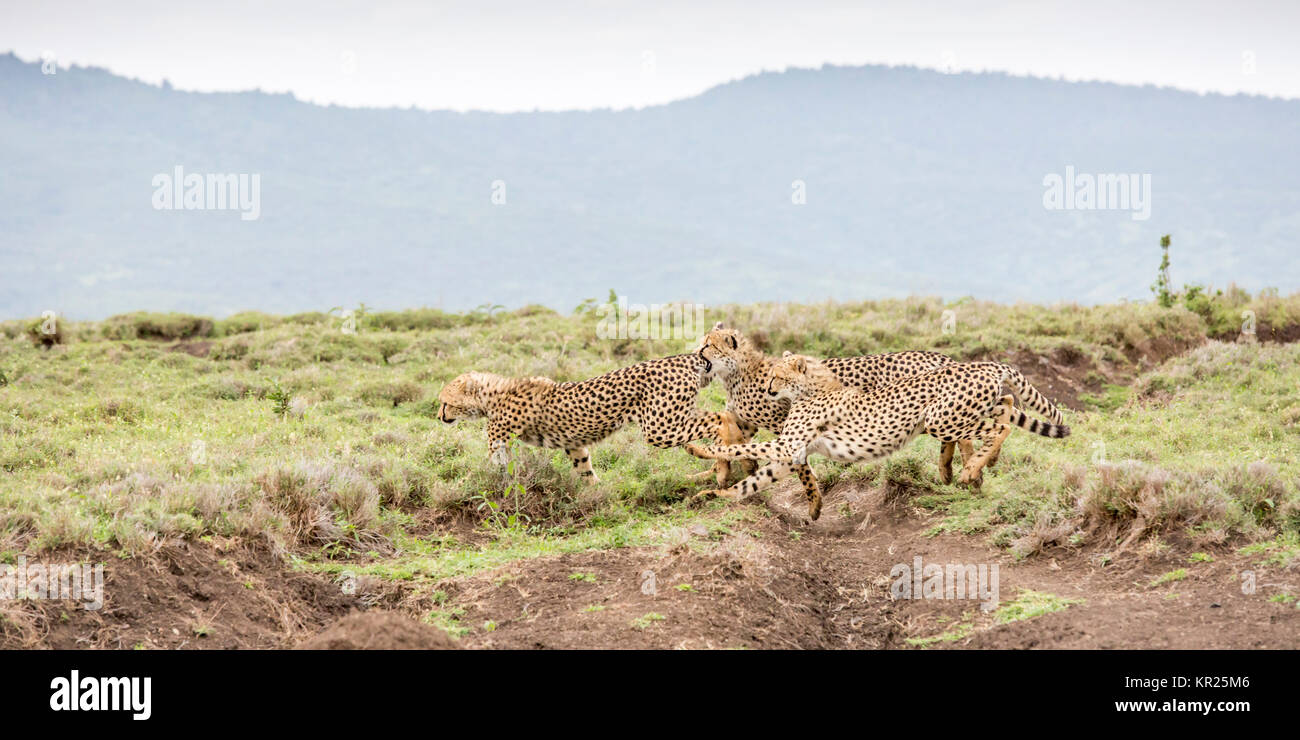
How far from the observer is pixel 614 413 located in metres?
9.70

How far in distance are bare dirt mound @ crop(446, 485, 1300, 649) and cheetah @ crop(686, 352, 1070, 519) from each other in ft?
3.15

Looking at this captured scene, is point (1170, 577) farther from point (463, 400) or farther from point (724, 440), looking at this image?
point (463, 400)

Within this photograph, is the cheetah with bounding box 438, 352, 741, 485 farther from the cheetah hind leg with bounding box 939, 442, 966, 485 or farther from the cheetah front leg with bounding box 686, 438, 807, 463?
the cheetah hind leg with bounding box 939, 442, 966, 485

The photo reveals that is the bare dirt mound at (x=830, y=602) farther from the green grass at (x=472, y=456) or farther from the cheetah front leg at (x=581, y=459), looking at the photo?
the cheetah front leg at (x=581, y=459)

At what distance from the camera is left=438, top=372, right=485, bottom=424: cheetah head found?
1046 centimetres

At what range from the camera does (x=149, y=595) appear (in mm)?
6305

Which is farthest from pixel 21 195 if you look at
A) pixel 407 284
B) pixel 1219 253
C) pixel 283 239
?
pixel 1219 253

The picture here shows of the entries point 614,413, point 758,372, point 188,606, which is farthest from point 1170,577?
point 188,606

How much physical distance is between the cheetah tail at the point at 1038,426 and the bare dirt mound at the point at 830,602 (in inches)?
53.9

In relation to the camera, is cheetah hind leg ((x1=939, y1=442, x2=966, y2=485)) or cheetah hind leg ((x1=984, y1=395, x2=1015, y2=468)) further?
cheetah hind leg ((x1=939, y1=442, x2=966, y2=485))

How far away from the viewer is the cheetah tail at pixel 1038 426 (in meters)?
9.09

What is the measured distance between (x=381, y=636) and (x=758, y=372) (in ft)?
18.5

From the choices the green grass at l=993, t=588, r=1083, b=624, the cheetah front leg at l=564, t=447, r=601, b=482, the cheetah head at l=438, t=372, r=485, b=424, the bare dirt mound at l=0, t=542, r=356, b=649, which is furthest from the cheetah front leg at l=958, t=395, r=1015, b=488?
the bare dirt mound at l=0, t=542, r=356, b=649
